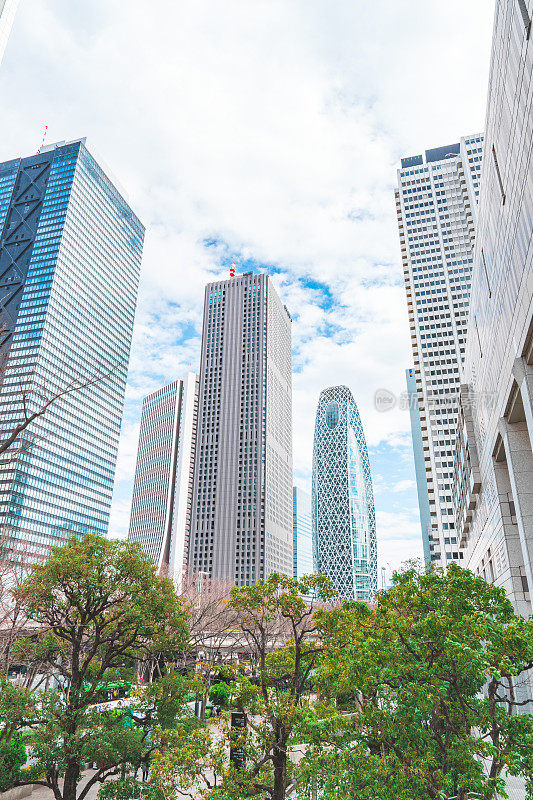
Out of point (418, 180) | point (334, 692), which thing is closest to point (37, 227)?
point (418, 180)

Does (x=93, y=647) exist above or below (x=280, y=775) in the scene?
above

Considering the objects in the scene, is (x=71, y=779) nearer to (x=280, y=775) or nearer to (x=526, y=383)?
(x=280, y=775)

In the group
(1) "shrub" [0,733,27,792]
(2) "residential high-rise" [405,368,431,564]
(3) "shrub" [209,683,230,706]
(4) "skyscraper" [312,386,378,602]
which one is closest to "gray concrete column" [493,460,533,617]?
(1) "shrub" [0,733,27,792]

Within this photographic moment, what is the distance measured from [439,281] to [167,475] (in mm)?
120488

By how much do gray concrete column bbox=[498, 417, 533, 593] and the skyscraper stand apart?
512 ft

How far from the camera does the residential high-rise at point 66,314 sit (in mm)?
128500

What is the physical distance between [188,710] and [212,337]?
5965 inches

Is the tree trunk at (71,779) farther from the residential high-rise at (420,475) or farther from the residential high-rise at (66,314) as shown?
the residential high-rise at (420,475)

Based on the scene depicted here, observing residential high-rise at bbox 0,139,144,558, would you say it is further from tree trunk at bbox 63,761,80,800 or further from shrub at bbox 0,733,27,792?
tree trunk at bbox 63,761,80,800

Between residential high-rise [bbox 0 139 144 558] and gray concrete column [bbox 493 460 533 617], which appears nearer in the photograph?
gray concrete column [bbox 493 460 533 617]

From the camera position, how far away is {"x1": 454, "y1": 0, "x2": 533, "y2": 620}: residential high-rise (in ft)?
54.0

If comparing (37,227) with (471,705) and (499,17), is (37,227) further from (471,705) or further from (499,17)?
(471,705)

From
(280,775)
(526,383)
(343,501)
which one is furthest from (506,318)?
(343,501)

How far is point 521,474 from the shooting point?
2064 centimetres
